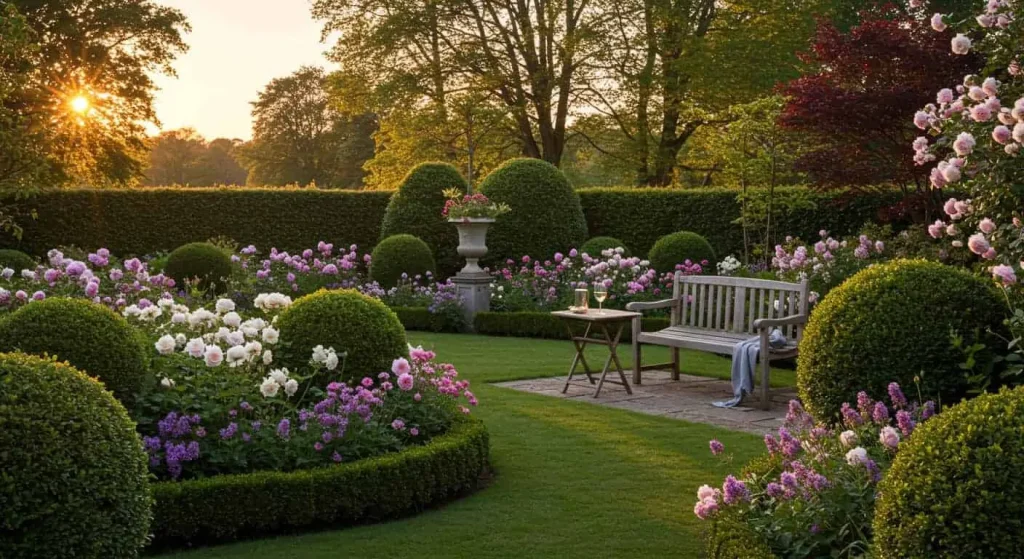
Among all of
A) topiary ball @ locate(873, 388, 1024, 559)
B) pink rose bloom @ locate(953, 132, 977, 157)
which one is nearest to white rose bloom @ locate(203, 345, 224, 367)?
topiary ball @ locate(873, 388, 1024, 559)

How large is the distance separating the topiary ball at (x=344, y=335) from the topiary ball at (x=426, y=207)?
10.5 metres

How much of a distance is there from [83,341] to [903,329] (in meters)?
4.02

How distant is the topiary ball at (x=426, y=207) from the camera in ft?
53.7

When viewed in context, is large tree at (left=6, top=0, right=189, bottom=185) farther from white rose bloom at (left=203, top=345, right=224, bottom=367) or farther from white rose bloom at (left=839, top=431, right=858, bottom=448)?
white rose bloom at (left=839, top=431, right=858, bottom=448)

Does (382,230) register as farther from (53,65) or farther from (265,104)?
(265,104)

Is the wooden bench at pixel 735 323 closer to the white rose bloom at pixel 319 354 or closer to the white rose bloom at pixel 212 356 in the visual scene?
the white rose bloom at pixel 319 354

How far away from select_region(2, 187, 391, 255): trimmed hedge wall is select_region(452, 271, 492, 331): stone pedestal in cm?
476

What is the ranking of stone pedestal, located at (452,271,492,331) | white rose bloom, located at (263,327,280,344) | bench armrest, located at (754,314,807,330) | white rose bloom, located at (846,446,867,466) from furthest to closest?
stone pedestal, located at (452,271,492,331), bench armrest, located at (754,314,807,330), white rose bloom, located at (263,327,280,344), white rose bloom, located at (846,446,867,466)

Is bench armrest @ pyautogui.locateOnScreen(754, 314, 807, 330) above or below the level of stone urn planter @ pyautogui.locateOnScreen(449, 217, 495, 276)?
below

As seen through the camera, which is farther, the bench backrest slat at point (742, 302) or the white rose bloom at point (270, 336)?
the bench backrest slat at point (742, 302)

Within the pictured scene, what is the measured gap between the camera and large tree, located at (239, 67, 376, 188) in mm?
38938

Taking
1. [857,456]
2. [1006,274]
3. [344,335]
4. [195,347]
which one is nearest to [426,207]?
[344,335]

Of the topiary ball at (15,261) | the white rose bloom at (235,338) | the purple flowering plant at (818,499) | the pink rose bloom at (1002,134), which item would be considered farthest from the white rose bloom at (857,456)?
the topiary ball at (15,261)

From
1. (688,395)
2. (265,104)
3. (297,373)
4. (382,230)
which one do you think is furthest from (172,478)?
(265,104)
